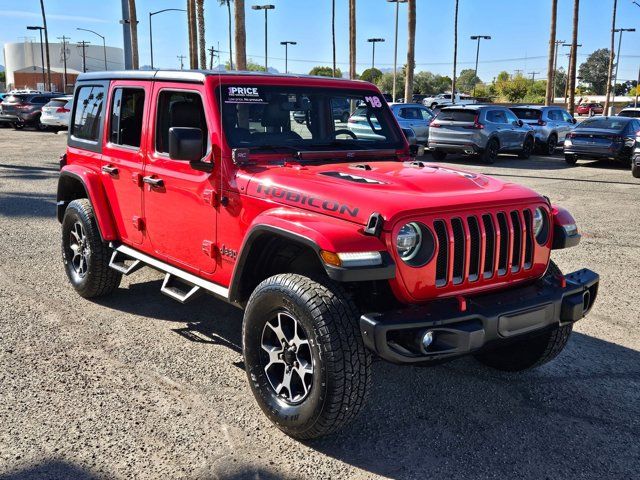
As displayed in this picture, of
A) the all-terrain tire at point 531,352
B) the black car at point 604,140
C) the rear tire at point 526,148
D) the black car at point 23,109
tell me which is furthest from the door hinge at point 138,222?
the black car at point 23,109

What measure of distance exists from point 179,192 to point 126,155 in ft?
2.97

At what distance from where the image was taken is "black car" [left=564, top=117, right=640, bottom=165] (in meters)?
17.8

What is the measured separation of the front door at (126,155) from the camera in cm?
500

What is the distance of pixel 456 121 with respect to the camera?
60.4 ft

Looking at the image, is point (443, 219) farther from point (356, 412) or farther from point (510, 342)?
point (356, 412)

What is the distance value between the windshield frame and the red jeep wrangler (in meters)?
0.01

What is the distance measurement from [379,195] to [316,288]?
0.60 m

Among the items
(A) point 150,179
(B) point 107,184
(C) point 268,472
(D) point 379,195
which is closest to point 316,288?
(D) point 379,195

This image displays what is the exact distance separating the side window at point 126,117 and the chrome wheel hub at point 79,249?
0.94 meters

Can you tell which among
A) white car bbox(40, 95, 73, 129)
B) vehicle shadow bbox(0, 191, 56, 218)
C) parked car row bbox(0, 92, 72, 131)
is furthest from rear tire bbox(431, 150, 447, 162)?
parked car row bbox(0, 92, 72, 131)

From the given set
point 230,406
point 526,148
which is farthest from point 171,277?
point 526,148

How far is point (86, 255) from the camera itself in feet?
18.8

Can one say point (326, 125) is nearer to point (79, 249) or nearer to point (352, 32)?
point (79, 249)

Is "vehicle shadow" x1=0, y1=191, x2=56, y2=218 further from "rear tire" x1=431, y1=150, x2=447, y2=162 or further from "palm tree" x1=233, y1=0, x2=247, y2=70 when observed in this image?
"rear tire" x1=431, y1=150, x2=447, y2=162
